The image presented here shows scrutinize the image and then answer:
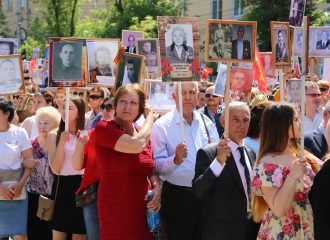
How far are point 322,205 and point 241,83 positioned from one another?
479 centimetres

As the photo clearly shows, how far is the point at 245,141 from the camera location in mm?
5184

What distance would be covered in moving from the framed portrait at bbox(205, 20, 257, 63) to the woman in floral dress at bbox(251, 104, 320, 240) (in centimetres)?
118

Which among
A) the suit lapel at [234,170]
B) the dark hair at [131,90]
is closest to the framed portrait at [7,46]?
the dark hair at [131,90]

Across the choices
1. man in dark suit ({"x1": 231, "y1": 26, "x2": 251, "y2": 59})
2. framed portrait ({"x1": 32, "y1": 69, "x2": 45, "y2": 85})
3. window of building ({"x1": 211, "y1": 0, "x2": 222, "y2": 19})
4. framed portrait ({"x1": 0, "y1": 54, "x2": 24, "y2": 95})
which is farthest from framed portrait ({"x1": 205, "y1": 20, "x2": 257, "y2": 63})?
window of building ({"x1": 211, "y1": 0, "x2": 222, "y2": 19})

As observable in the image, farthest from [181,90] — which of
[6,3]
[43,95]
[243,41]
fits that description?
[6,3]

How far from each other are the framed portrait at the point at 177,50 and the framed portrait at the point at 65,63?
1007 mm

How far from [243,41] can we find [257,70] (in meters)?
3.73

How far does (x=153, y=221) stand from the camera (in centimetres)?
488

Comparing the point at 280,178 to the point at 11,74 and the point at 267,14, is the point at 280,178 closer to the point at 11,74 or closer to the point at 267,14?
the point at 11,74

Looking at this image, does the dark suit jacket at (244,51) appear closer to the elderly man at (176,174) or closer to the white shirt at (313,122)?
the elderly man at (176,174)

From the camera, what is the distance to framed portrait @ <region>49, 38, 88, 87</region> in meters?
5.85

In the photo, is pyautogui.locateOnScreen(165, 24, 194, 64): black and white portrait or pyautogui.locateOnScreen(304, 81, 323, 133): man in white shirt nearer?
pyautogui.locateOnScreen(165, 24, 194, 64): black and white portrait

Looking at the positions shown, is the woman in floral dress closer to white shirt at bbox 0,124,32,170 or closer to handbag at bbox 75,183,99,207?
handbag at bbox 75,183,99,207

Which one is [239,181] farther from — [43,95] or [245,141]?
[43,95]
